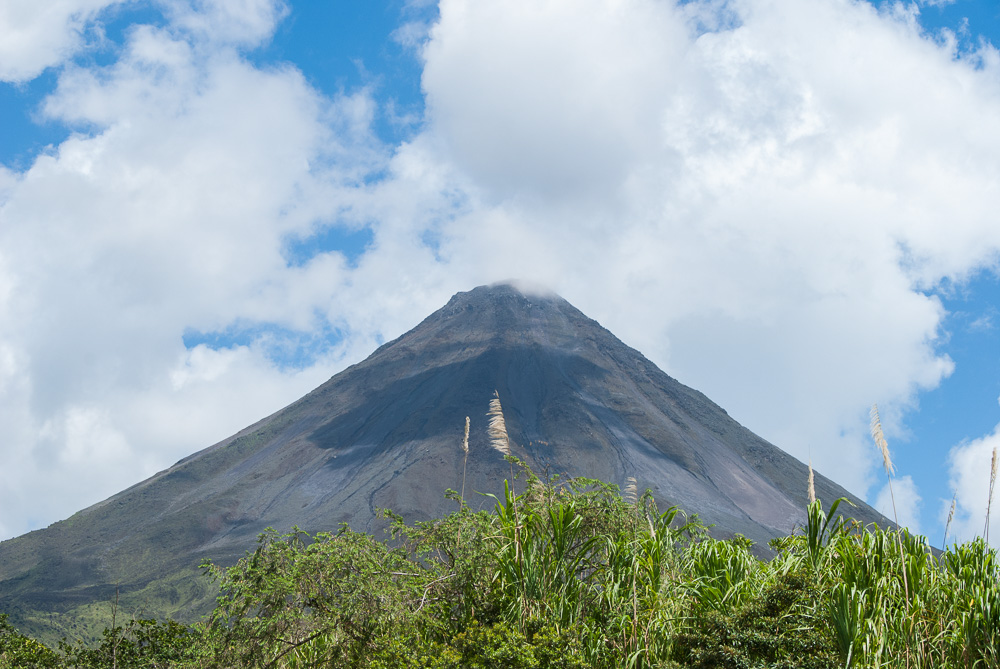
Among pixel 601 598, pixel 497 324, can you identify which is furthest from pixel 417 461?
pixel 601 598

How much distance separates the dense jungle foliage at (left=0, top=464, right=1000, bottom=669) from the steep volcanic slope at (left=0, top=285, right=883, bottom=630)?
7112 cm

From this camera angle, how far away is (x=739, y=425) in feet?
451

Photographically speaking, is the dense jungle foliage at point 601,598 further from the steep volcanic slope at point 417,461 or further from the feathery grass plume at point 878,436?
the steep volcanic slope at point 417,461

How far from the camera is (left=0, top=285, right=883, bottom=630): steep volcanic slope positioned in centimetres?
9331

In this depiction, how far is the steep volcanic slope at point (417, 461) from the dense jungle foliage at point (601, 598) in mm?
71115

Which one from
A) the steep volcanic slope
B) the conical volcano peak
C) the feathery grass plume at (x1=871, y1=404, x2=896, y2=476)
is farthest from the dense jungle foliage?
the conical volcano peak

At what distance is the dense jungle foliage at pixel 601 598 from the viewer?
8.96m

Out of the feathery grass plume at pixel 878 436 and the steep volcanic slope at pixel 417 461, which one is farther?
the steep volcanic slope at pixel 417 461

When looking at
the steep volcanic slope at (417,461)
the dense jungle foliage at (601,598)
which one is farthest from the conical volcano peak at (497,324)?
the dense jungle foliage at (601,598)

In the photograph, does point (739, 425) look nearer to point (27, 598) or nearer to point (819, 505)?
point (27, 598)

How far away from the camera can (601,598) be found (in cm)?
1091

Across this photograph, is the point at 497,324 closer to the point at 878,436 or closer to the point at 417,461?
the point at 417,461

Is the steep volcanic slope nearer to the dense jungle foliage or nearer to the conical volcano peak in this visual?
the conical volcano peak

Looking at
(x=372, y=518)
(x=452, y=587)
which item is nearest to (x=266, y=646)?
(x=452, y=587)
